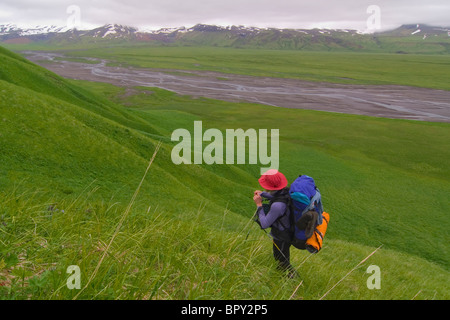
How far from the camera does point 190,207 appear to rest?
1571 cm

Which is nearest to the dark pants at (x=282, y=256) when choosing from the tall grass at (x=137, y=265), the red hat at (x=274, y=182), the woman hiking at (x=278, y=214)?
the woman hiking at (x=278, y=214)

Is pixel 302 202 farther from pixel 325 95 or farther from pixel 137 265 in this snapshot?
pixel 325 95

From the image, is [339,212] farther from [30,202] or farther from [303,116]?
[303,116]

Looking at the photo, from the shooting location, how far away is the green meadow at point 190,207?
4.33m

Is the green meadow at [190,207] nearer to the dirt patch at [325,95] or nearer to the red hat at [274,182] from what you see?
the red hat at [274,182]

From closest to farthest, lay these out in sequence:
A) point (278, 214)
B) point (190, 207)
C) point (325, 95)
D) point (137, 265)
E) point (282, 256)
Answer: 1. point (137, 265)
2. point (278, 214)
3. point (282, 256)
4. point (190, 207)
5. point (325, 95)

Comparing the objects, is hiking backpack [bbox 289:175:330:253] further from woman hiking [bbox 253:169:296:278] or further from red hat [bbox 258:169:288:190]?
red hat [bbox 258:169:288:190]

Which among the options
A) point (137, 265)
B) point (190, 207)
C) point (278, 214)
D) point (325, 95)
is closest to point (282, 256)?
point (278, 214)

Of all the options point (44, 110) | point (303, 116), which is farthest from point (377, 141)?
point (44, 110)

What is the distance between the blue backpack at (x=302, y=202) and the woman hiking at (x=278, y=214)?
0.14 meters

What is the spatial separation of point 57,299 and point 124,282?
0.78 meters

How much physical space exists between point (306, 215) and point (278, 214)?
60 cm

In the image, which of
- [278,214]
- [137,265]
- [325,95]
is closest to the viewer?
[137,265]

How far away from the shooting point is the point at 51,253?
4.46m
